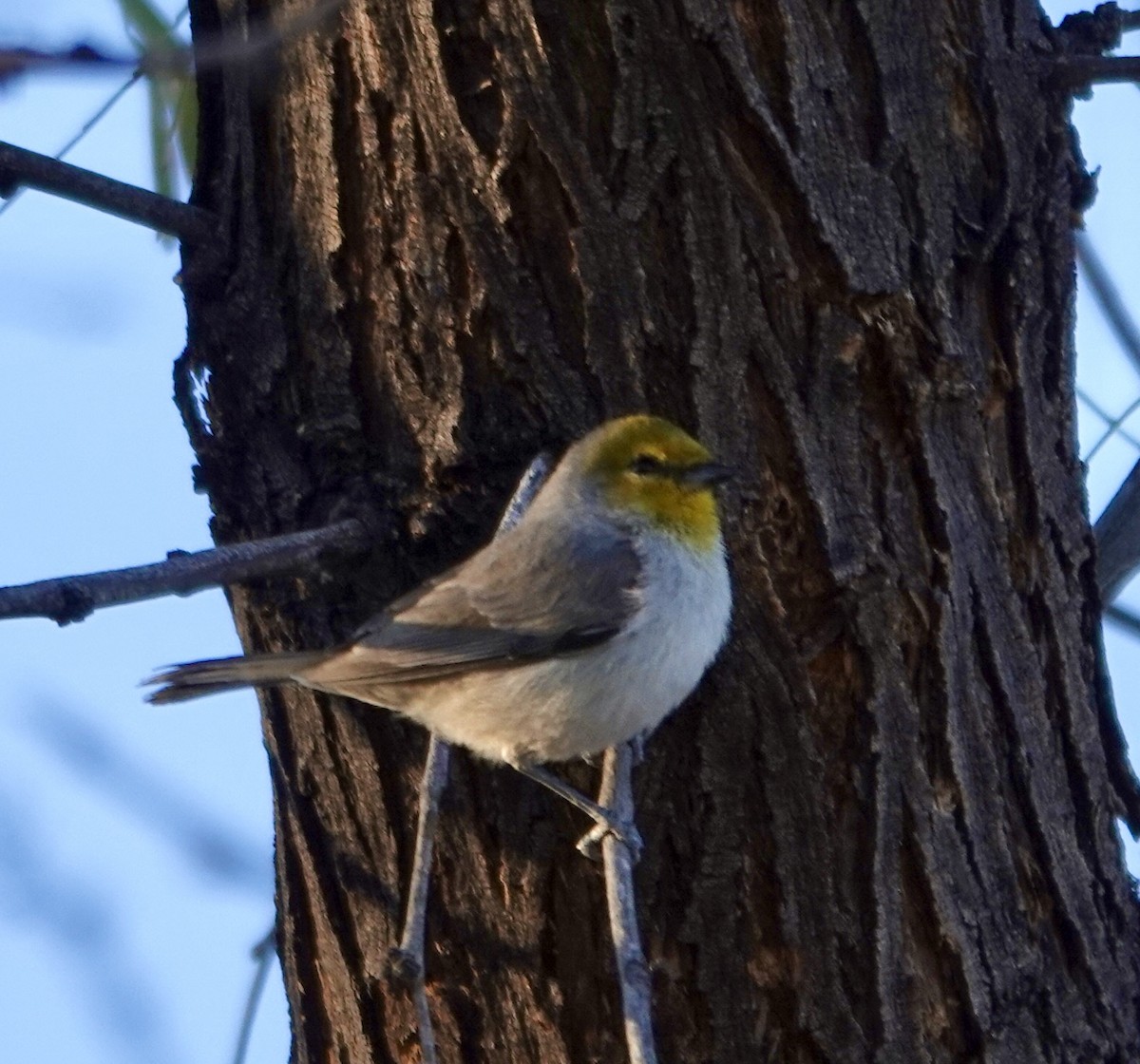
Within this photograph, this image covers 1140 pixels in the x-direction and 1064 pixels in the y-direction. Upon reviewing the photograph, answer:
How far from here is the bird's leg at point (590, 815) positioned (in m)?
2.59

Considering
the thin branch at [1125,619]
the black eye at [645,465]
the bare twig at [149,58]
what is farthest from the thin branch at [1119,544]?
the bare twig at [149,58]

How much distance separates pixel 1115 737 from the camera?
306cm

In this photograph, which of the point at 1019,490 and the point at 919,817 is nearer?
the point at 919,817

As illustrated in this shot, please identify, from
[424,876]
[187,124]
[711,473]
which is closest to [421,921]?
[424,876]

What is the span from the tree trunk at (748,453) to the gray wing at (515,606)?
0.23ft

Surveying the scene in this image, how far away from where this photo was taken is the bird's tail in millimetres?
2830

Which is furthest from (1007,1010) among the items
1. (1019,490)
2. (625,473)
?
(625,473)

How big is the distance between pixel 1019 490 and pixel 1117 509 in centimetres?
38

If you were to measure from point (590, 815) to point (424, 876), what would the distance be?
0.52 meters

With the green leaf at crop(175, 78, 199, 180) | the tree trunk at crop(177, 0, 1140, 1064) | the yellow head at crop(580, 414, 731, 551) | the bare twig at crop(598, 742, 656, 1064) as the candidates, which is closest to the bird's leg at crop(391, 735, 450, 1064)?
the bare twig at crop(598, 742, 656, 1064)

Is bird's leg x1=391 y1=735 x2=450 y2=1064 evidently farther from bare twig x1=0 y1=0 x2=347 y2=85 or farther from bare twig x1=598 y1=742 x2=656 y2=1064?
bare twig x1=0 y1=0 x2=347 y2=85

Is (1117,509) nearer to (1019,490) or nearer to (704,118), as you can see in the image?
(1019,490)

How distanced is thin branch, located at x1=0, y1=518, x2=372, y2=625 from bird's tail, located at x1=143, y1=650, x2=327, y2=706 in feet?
0.81

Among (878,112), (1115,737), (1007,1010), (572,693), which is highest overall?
(878,112)
